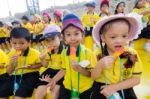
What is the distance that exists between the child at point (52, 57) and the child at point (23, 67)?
0.14 metres

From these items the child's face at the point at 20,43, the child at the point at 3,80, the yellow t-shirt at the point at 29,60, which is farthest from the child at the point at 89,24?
the child's face at the point at 20,43

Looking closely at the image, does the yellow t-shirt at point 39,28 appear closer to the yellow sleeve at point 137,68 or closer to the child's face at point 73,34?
the child's face at point 73,34

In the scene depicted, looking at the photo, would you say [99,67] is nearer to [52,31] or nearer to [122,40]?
[122,40]

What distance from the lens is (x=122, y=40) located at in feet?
6.88

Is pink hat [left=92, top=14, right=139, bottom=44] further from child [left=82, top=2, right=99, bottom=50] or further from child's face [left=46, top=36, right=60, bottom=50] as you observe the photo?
child [left=82, top=2, right=99, bottom=50]

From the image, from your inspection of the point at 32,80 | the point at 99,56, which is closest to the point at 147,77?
the point at 32,80

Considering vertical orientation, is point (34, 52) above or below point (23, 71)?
above

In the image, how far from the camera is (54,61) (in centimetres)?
333

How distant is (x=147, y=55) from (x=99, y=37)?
2823mm

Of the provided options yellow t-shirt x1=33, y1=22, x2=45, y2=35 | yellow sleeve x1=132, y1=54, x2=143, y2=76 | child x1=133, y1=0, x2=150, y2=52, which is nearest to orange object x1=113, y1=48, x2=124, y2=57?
yellow sleeve x1=132, y1=54, x2=143, y2=76

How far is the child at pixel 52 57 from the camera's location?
127 inches

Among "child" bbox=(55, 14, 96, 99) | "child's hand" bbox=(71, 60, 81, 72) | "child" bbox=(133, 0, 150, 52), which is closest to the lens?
"child's hand" bbox=(71, 60, 81, 72)

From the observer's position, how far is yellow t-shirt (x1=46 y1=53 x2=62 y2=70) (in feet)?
10.8

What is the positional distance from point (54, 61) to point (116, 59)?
1.26 metres
